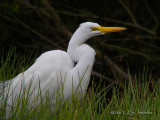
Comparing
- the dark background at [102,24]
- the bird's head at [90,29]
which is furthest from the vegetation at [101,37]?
the bird's head at [90,29]

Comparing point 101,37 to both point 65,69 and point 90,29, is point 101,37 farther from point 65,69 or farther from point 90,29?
point 65,69

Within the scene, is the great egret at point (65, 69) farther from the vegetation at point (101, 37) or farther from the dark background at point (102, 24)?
the dark background at point (102, 24)

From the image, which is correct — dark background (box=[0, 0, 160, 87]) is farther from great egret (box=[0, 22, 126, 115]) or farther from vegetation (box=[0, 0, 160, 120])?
great egret (box=[0, 22, 126, 115])

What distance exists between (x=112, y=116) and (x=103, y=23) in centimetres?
276

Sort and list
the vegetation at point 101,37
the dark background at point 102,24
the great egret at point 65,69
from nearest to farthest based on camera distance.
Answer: the great egret at point 65,69 → the vegetation at point 101,37 → the dark background at point 102,24

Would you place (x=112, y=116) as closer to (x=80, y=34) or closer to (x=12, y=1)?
(x=80, y=34)

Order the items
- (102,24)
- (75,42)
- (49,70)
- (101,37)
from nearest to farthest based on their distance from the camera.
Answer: (49,70)
(75,42)
(102,24)
(101,37)

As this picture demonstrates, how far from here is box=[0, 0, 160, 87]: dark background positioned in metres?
4.36

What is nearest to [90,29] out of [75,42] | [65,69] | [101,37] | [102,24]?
[75,42]

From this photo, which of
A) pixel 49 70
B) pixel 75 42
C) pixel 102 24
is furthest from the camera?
pixel 102 24

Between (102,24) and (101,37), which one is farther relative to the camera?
(101,37)

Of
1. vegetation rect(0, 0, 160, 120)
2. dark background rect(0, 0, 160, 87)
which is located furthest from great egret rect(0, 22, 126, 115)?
dark background rect(0, 0, 160, 87)

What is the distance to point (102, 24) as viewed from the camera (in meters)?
4.52

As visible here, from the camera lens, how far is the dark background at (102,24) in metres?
4.36
